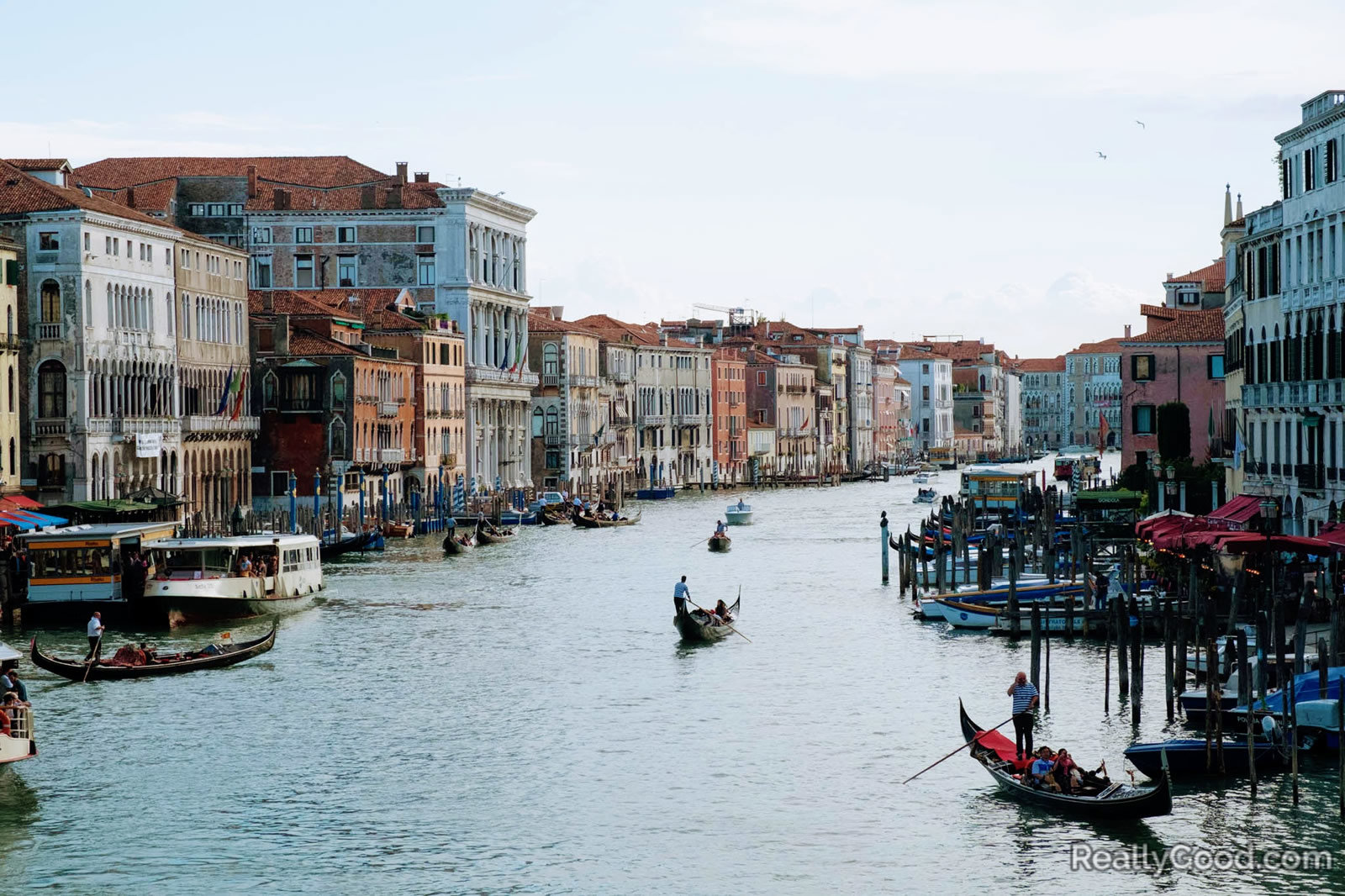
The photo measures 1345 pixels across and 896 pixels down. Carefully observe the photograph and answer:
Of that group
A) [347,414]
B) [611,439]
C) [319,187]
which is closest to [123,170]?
[319,187]

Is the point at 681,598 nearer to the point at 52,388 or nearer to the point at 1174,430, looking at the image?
the point at 52,388

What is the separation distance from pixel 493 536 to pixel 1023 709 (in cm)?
3736

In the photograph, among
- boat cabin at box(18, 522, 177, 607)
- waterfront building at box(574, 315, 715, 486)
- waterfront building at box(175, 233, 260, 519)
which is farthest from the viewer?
waterfront building at box(574, 315, 715, 486)

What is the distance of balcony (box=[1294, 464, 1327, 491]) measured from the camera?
34.2 m

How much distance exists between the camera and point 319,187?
7544 centimetres

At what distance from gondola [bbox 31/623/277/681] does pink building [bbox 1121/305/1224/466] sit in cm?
3079

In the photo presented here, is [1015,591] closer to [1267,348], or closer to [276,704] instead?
[1267,348]

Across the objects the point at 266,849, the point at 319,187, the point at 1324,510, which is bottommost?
the point at 266,849

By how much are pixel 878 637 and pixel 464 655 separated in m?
6.71

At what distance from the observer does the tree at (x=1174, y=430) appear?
53.3m

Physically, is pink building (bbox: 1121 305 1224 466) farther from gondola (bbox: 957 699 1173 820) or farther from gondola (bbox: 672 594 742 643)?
gondola (bbox: 957 699 1173 820)

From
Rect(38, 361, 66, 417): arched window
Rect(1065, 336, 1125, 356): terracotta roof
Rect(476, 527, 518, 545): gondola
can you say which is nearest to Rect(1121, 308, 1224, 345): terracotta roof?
Rect(476, 527, 518, 545): gondola

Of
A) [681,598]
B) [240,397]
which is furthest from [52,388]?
[681,598]
